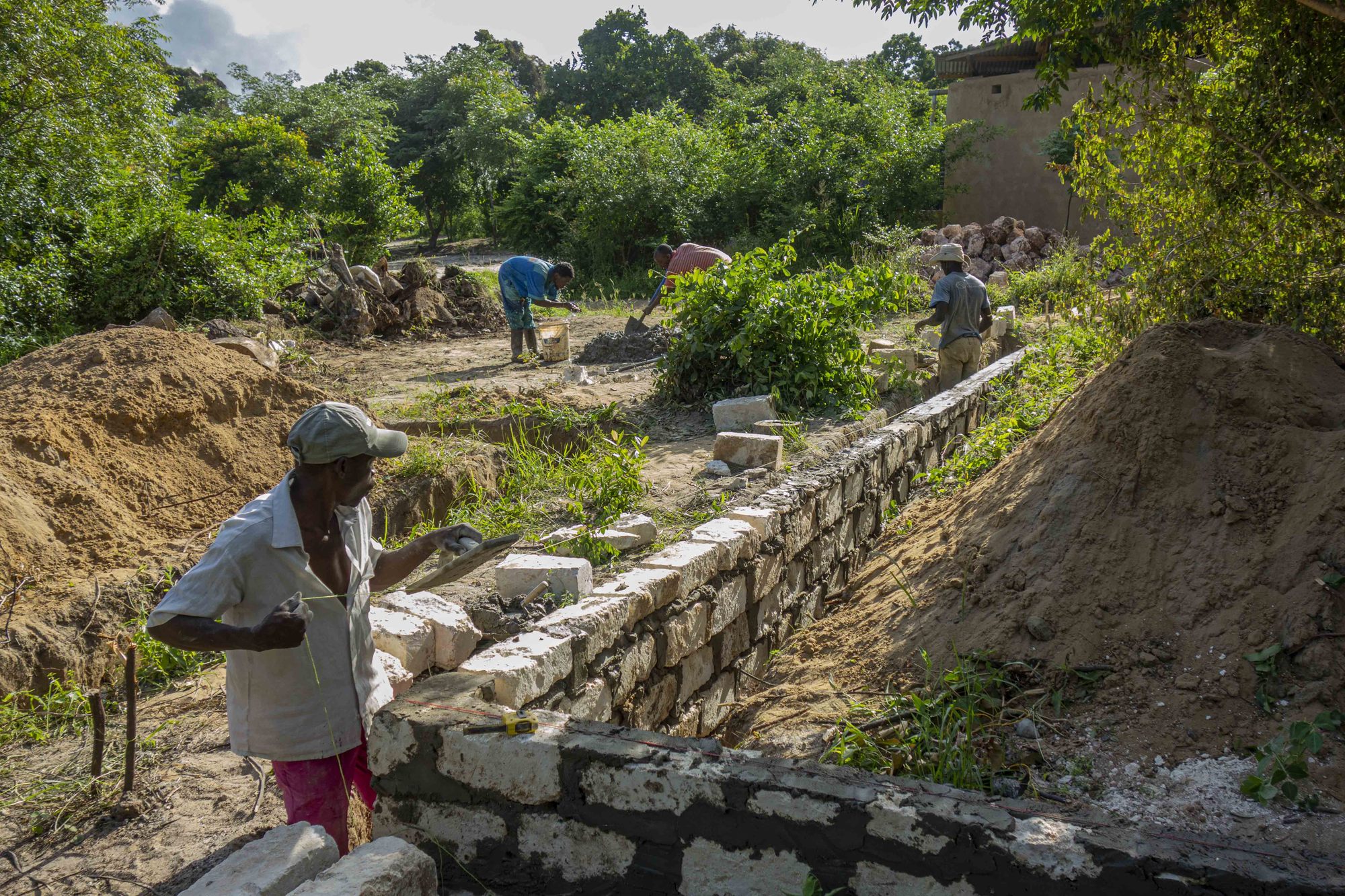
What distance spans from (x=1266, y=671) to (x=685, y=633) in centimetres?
225

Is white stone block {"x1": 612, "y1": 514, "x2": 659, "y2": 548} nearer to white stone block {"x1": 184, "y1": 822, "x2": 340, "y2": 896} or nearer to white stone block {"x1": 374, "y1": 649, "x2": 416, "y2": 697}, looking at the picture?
white stone block {"x1": 374, "y1": 649, "x2": 416, "y2": 697}

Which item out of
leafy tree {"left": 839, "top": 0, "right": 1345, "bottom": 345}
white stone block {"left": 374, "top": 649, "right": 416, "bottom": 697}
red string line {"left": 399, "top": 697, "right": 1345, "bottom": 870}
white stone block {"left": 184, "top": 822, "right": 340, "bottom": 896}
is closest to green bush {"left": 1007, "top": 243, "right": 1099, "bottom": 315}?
leafy tree {"left": 839, "top": 0, "right": 1345, "bottom": 345}

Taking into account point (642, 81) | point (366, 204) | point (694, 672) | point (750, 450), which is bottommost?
point (694, 672)

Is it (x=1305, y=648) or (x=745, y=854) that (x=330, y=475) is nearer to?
(x=745, y=854)

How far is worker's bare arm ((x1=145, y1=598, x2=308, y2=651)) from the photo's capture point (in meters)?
2.30

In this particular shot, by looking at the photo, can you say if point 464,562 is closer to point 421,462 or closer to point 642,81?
point 421,462

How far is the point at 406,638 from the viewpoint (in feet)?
11.5

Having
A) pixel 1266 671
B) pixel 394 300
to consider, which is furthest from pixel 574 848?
pixel 394 300

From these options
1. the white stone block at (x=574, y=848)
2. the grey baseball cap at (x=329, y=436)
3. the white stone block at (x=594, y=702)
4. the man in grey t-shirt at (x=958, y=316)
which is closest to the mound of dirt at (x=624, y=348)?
the man in grey t-shirt at (x=958, y=316)

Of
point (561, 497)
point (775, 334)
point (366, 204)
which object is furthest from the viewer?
point (366, 204)

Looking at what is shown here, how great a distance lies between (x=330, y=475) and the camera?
2.59 m

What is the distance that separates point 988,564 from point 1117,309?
9.98 ft

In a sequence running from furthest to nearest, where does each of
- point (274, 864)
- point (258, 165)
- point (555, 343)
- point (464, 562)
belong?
point (258, 165), point (555, 343), point (464, 562), point (274, 864)

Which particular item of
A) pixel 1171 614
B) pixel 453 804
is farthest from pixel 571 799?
pixel 1171 614
